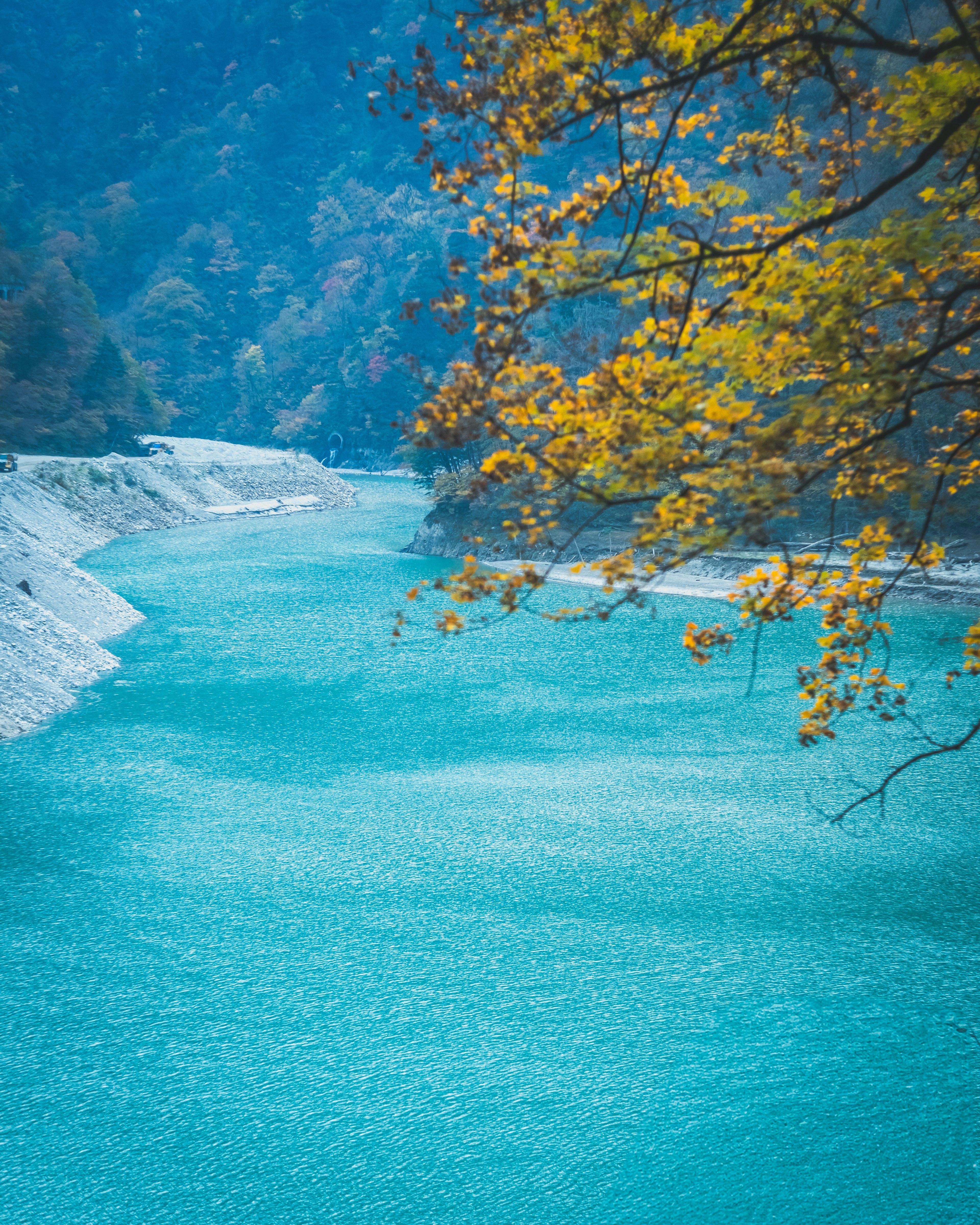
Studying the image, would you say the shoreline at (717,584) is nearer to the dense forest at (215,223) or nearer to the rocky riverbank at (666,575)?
the rocky riverbank at (666,575)

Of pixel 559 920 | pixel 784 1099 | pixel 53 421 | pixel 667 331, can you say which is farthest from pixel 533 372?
pixel 53 421

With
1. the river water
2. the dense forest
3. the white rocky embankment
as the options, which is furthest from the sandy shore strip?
the dense forest

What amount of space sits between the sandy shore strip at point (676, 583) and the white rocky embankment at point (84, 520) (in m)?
9.58

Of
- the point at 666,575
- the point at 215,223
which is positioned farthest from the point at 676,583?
the point at 215,223

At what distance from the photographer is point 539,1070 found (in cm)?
689

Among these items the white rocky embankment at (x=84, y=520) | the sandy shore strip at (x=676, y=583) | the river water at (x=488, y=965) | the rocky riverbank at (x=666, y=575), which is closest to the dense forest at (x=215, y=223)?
the white rocky embankment at (x=84, y=520)

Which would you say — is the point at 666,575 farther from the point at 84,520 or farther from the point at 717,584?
the point at 84,520

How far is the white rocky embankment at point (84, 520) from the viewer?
16109 millimetres

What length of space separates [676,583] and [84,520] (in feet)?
84.4

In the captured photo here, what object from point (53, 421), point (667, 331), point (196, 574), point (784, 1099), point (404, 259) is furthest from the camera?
point (404, 259)

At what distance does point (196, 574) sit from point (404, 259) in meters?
47.2

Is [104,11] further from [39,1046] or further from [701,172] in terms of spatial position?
[39,1046]

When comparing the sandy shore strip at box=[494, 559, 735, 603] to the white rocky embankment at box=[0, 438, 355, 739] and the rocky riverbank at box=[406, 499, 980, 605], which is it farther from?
the white rocky embankment at box=[0, 438, 355, 739]

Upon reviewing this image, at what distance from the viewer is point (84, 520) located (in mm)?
36219
